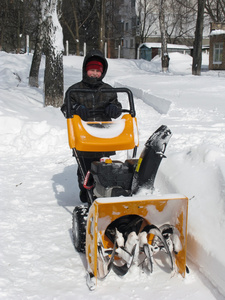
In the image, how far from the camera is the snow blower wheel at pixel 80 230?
138 inches

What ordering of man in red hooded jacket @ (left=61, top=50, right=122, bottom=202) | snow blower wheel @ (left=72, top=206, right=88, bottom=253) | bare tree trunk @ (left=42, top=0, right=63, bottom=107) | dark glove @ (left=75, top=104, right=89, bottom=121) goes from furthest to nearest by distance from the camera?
bare tree trunk @ (left=42, top=0, right=63, bottom=107), man in red hooded jacket @ (left=61, top=50, right=122, bottom=202), dark glove @ (left=75, top=104, right=89, bottom=121), snow blower wheel @ (left=72, top=206, right=88, bottom=253)

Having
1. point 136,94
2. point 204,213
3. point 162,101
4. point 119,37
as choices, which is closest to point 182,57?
point 119,37

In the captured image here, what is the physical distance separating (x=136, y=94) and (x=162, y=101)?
14.1ft

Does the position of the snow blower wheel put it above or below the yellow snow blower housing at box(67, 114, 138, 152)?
below

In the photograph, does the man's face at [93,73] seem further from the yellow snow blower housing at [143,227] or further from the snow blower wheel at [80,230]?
the yellow snow blower housing at [143,227]

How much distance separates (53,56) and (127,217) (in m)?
7.79

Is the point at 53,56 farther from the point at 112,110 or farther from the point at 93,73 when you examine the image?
the point at 112,110

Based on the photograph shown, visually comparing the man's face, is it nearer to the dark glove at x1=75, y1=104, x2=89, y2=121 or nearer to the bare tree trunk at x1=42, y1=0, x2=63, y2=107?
the dark glove at x1=75, y1=104, x2=89, y2=121

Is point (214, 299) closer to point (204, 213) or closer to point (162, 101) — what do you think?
point (204, 213)

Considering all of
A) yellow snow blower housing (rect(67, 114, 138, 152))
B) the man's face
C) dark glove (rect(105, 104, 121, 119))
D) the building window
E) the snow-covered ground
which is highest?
the building window

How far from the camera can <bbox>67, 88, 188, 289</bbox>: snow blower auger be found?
299 centimetres

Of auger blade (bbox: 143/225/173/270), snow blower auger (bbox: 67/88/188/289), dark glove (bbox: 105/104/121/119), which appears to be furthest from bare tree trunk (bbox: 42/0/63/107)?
auger blade (bbox: 143/225/173/270)

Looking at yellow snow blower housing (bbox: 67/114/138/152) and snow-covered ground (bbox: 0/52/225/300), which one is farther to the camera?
yellow snow blower housing (bbox: 67/114/138/152)

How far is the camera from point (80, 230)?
11.5 ft
